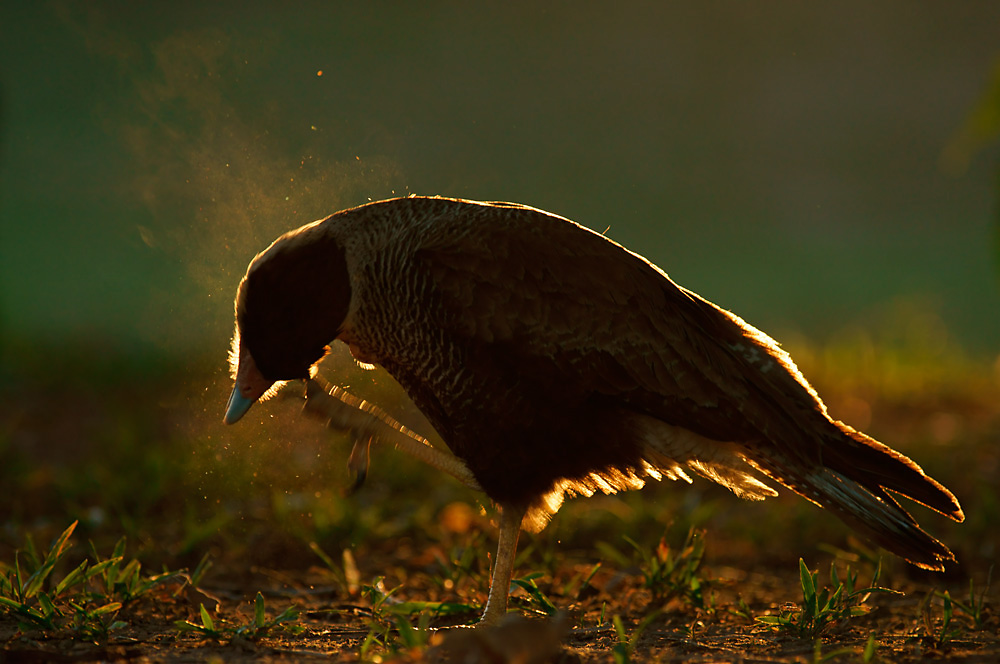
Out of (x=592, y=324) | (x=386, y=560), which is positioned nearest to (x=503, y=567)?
(x=592, y=324)

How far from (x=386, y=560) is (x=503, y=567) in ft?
3.59

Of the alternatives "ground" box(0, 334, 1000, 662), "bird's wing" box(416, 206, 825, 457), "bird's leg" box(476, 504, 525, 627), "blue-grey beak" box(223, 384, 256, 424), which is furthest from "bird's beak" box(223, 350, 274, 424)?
"bird's leg" box(476, 504, 525, 627)

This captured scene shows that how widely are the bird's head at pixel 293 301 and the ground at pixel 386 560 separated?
0.85 metres

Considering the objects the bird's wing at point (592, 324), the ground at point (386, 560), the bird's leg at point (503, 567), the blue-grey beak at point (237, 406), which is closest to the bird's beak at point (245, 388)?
the blue-grey beak at point (237, 406)

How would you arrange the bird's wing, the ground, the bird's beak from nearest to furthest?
1. the ground
2. the bird's wing
3. the bird's beak

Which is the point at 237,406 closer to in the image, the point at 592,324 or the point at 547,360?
the point at 547,360

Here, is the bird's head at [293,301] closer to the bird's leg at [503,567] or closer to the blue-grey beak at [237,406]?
the blue-grey beak at [237,406]

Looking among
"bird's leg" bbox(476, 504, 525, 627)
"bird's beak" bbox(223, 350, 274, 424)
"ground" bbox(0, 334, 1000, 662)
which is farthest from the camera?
"bird's beak" bbox(223, 350, 274, 424)

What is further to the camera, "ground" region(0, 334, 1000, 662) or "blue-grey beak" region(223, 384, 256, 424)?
"blue-grey beak" region(223, 384, 256, 424)

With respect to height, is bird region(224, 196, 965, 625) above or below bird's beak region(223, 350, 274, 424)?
above

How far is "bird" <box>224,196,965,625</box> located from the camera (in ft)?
9.33

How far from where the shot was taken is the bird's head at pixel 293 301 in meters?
3.03

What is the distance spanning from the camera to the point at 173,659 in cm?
247

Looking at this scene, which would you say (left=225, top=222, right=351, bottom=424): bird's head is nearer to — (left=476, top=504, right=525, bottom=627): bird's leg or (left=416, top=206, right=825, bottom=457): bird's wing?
(left=416, top=206, right=825, bottom=457): bird's wing
